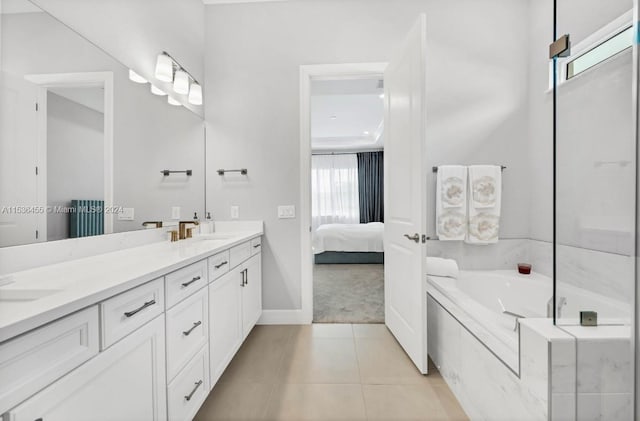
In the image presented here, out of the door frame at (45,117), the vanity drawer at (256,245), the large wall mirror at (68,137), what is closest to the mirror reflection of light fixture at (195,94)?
the large wall mirror at (68,137)

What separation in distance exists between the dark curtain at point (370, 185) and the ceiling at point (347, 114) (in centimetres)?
31

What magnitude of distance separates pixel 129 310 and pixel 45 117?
3.07 feet

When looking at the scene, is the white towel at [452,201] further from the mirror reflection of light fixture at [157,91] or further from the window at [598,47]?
the mirror reflection of light fixture at [157,91]

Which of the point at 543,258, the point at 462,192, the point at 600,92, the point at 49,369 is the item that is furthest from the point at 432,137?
the point at 49,369

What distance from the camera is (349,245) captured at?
5066 millimetres

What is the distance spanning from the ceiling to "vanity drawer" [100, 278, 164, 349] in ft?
9.00

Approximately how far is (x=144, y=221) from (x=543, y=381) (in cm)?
219

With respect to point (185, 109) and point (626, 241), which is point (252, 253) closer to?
point (185, 109)

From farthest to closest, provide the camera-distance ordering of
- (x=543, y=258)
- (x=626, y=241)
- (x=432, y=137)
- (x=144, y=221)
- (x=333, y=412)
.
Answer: (x=432, y=137), (x=543, y=258), (x=144, y=221), (x=333, y=412), (x=626, y=241)

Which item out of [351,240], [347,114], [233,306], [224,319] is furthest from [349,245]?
[224,319]

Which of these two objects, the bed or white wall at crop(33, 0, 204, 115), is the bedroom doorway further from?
white wall at crop(33, 0, 204, 115)

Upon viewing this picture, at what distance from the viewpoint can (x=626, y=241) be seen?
2.88 feet

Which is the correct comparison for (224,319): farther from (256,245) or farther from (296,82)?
(296,82)

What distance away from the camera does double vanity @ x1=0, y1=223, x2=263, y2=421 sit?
0.63 meters
